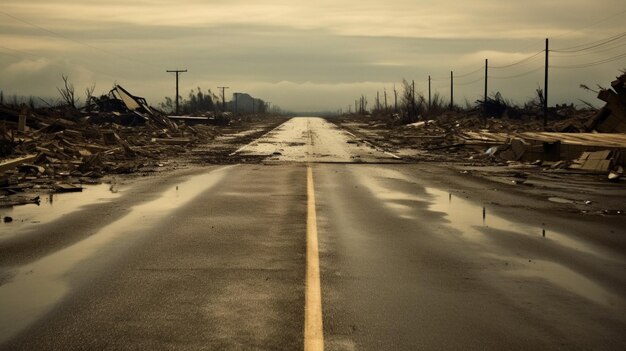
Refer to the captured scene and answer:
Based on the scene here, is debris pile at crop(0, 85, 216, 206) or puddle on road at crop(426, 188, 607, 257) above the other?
debris pile at crop(0, 85, 216, 206)

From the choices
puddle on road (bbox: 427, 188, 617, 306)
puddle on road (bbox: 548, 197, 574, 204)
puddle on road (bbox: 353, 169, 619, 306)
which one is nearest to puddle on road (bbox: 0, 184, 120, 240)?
puddle on road (bbox: 353, 169, 619, 306)

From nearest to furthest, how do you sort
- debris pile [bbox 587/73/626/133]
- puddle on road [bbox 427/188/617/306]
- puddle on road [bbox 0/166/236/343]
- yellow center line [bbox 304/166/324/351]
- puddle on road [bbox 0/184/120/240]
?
yellow center line [bbox 304/166/324/351] < puddle on road [bbox 0/166/236/343] < puddle on road [bbox 427/188/617/306] < puddle on road [bbox 0/184/120/240] < debris pile [bbox 587/73/626/133]

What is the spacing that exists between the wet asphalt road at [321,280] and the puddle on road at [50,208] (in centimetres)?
36

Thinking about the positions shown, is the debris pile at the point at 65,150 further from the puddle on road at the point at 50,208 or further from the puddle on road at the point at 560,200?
the puddle on road at the point at 560,200

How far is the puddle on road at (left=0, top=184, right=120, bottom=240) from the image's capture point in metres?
11.2

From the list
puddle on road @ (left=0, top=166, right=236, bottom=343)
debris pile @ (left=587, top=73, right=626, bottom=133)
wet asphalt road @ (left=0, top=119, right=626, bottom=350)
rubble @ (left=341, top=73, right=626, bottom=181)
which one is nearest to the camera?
wet asphalt road @ (left=0, top=119, right=626, bottom=350)

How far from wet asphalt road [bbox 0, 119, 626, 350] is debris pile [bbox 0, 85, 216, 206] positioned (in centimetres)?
472

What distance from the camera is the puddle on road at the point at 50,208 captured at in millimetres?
11211

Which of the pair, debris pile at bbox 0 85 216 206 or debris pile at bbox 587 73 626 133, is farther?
debris pile at bbox 587 73 626 133

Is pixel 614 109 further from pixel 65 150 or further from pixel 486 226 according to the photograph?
pixel 486 226

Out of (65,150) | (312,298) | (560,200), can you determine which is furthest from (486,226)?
(65,150)

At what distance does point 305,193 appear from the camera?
15.6 m

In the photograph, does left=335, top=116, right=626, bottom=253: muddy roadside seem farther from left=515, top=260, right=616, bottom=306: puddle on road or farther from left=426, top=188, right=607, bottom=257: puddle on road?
left=515, top=260, right=616, bottom=306: puddle on road

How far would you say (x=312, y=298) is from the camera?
6.64 metres
